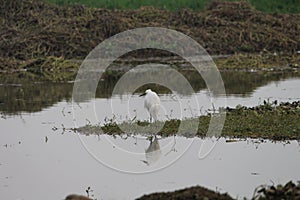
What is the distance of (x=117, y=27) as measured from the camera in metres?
31.4

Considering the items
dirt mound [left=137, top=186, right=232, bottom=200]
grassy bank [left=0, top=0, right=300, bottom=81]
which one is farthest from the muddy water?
grassy bank [left=0, top=0, right=300, bottom=81]

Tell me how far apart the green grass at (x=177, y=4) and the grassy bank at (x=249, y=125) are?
976 inches

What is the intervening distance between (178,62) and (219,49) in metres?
2.94

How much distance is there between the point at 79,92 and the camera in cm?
2119

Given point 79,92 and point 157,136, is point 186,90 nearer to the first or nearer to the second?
point 79,92

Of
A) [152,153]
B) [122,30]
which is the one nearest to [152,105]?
[152,153]

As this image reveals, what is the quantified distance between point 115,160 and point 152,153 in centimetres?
74

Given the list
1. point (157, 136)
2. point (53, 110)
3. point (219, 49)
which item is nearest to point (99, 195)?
point (157, 136)

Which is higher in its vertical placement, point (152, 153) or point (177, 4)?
point (177, 4)

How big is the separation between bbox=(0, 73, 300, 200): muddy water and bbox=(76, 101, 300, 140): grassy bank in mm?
345

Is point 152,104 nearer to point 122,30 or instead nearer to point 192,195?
point 192,195

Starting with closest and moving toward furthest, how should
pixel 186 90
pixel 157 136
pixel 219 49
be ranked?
pixel 157 136
pixel 186 90
pixel 219 49

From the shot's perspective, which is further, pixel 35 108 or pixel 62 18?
pixel 62 18

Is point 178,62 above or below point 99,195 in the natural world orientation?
above
